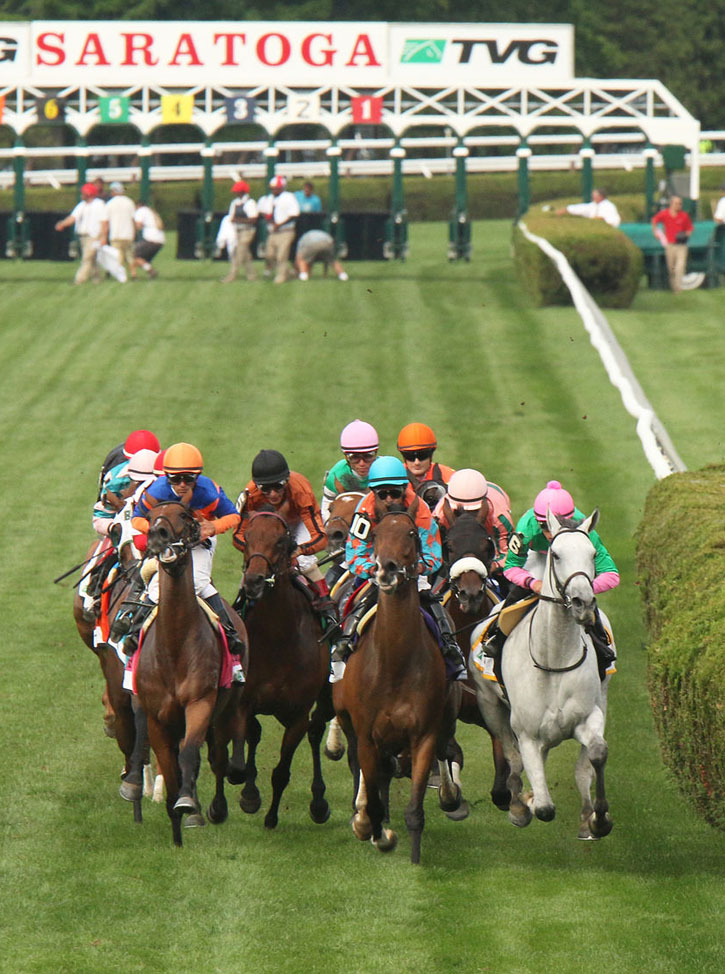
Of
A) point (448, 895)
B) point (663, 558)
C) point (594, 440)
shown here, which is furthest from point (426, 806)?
point (594, 440)

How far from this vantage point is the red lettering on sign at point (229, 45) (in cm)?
3234

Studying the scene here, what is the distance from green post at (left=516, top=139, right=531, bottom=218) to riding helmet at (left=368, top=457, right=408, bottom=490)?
23.2m

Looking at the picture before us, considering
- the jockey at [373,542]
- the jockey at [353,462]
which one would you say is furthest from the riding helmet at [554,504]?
the jockey at [353,462]

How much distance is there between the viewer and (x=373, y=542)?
959 cm

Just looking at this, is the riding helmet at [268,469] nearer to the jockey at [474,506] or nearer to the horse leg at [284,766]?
the jockey at [474,506]

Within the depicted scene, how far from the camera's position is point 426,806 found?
10.5 metres

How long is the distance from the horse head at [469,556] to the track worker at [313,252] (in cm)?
1957

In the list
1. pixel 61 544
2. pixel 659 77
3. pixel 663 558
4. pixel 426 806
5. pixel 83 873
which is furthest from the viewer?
pixel 659 77

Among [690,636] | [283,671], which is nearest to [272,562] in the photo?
[283,671]

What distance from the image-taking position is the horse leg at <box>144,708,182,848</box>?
916cm

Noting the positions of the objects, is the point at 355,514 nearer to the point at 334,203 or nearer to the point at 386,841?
the point at 386,841

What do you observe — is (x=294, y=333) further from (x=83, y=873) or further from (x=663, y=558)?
(x=83, y=873)

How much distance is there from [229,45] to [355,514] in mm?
24466

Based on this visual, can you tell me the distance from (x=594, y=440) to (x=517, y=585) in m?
10.9
